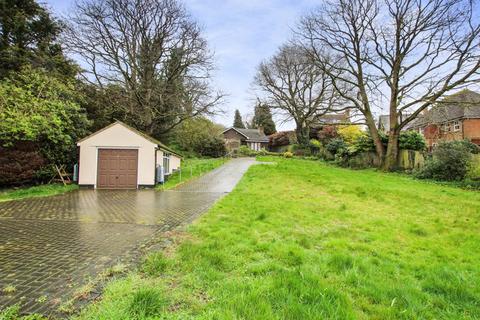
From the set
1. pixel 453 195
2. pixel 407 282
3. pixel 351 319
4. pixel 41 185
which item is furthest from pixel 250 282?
pixel 41 185

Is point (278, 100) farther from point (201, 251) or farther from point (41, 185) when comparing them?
point (201, 251)

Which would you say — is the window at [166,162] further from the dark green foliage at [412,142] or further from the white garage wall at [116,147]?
the dark green foliage at [412,142]

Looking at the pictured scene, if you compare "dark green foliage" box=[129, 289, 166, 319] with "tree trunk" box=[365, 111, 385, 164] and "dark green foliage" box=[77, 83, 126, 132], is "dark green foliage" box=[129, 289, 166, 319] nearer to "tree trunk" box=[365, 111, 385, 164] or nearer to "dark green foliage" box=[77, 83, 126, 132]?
"dark green foliage" box=[77, 83, 126, 132]

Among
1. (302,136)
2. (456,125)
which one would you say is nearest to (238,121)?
(302,136)

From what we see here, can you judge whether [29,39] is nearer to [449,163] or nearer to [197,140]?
[197,140]

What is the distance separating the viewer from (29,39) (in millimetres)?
18625

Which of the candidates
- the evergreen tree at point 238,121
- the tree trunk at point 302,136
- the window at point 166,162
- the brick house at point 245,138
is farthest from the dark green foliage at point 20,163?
the evergreen tree at point 238,121

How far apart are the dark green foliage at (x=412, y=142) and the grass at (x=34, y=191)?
2280cm

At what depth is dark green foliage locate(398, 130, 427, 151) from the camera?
20188 mm

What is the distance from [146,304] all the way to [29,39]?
2311cm

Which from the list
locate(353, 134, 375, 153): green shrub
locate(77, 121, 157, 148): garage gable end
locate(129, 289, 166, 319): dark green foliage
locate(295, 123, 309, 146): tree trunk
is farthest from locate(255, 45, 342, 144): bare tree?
locate(129, 289, 166, 319): dark green foliage

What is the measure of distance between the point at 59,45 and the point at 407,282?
25.2 metres

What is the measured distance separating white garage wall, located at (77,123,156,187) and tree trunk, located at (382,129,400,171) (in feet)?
56.9

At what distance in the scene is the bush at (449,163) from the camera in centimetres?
1517
